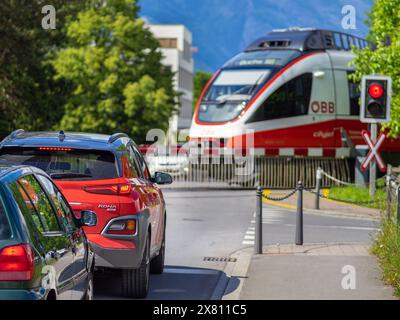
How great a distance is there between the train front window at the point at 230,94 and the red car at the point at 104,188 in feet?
70.0

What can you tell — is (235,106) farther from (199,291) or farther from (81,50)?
(81,50)

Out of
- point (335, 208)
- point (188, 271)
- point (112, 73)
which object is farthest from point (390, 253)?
point (112, 73)

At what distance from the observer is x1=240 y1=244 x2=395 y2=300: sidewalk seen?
36.0 ft

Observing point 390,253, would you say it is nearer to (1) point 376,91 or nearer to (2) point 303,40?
(1) point 376,91

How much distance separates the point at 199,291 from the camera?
39.3ft

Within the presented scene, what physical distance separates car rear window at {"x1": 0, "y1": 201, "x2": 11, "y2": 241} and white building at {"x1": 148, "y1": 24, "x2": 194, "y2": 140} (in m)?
124

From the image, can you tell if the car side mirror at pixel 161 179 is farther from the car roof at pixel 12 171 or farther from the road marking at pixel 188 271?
the car roof at pixel 12 171

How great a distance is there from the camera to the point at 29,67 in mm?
70188

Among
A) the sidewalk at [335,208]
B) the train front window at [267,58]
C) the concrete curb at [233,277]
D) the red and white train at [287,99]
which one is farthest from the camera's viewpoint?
the train front window at [267,58]

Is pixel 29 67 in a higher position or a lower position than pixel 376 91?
higher

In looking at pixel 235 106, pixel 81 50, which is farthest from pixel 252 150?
pixel 81 50

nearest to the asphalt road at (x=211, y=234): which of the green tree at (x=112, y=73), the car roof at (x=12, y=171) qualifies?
the car roof at (x=12, y=171)

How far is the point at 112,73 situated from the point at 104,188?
60.4m

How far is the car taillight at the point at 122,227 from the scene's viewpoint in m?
10.4
